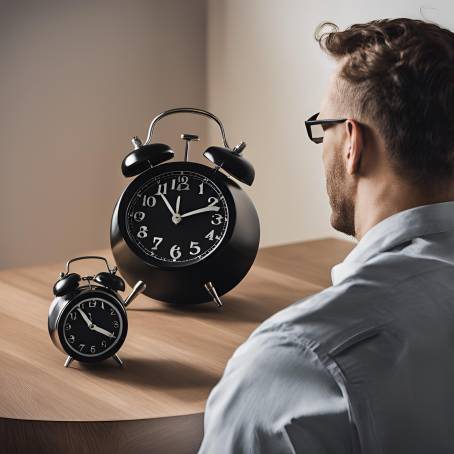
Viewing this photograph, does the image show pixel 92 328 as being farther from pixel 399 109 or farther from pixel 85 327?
pixel 399 109

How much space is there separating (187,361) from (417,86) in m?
0.66

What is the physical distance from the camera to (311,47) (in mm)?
3236

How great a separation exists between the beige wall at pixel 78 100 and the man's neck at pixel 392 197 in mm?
2449

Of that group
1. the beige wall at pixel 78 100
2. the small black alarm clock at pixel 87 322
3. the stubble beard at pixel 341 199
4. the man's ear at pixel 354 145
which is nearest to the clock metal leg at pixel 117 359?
the small black alarm clock at pixel 87 322

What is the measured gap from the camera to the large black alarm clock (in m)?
1.74

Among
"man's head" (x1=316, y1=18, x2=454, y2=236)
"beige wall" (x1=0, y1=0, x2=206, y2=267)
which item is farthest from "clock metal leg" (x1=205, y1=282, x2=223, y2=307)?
"beige wall" (x1=0, y1=0, x2=206, y2=267)

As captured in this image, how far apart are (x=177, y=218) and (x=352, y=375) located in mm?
911

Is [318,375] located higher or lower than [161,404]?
higher

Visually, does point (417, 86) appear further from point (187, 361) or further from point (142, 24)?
point (142, 24)

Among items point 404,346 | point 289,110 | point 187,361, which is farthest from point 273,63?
point 404,346

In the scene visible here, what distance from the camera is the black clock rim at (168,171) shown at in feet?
5.69

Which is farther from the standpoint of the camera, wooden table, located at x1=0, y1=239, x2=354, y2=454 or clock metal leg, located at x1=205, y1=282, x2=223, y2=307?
clock metal leg, located at x1=205, y1=282, x2=223, y2=307

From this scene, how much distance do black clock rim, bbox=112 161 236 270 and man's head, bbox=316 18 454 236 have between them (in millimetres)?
563

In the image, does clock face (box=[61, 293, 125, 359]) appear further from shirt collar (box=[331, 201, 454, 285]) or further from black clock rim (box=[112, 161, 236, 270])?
shirt collar (box=[331, 201, 454, 285])
